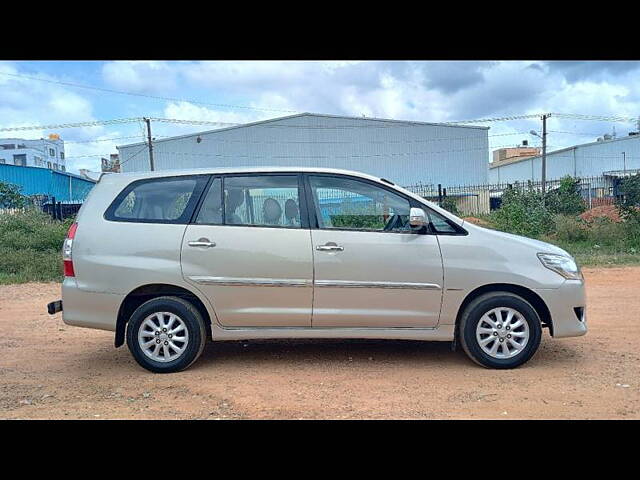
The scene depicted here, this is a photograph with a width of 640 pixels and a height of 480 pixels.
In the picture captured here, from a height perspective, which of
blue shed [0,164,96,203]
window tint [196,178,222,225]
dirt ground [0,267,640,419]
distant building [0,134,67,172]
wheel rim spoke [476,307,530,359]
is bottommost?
dirt ground [0,267,640,419]

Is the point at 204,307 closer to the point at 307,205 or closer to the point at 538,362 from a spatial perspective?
the point at 307,205

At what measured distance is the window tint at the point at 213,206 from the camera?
525 cm

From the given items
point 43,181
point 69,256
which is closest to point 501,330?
point 69,256

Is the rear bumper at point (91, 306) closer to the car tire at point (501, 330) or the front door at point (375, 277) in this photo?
the front door at point (375, 277)

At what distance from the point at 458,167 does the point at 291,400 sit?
35.9m

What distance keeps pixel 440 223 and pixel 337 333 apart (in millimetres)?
1395

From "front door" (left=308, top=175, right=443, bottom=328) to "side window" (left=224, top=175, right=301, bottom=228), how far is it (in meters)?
0.34

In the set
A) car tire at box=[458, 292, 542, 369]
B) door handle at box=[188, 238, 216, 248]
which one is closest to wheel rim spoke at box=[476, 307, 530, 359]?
car tire at box=[458, 292, 542, 369]

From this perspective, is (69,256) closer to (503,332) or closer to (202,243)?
(202,243)

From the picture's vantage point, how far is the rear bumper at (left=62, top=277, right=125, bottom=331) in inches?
203

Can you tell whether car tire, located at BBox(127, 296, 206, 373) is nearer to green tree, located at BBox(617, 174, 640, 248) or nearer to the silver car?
the silver car

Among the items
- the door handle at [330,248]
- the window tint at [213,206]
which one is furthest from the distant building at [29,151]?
the door handle at [330,248]

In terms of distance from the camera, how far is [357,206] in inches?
216

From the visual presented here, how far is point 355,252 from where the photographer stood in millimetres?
5090
